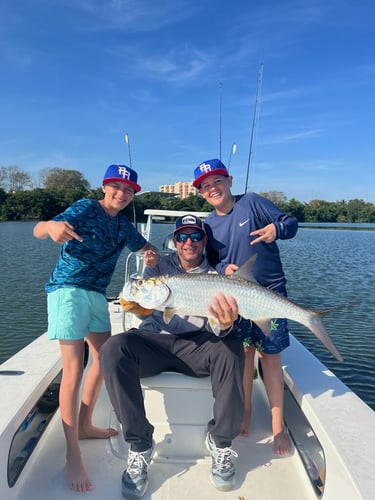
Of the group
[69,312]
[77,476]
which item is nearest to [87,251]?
[69,312]

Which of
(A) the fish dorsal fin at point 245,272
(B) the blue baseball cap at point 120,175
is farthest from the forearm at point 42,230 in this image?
(A) the fish dorsal fin at point 245,272

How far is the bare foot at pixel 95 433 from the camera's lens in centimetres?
320

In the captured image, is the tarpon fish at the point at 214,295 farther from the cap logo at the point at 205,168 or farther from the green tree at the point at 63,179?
the green tree at the point at 63,179

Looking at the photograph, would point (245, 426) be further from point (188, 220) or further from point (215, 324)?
point (188, 220)

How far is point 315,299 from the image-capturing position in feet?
42.4

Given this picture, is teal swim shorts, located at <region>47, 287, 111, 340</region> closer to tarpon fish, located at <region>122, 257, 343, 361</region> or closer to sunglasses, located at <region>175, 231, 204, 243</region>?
tarpon fish, located at <region>122, 257, 343, 361</region>

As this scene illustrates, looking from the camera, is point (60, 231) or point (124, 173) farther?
point (124, 173)

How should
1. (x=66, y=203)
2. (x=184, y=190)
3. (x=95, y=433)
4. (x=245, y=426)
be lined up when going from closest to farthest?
(x=95, y=433)
(x=245, y=426)
(x=184, y=190)
(x=66, y=203)

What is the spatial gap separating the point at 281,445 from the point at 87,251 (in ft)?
7.41

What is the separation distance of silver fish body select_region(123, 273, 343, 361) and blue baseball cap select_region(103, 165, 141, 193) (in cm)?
78

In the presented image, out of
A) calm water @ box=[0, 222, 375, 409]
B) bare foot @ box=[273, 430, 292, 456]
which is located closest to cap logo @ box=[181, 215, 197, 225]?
calm water @ box=[0, 222, 375, 409]

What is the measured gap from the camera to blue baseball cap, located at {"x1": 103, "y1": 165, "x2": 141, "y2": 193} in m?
2.88

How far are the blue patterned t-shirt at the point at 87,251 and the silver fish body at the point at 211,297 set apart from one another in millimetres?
274

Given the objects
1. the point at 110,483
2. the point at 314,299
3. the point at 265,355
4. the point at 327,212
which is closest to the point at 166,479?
the point at 110,483
